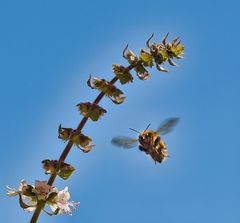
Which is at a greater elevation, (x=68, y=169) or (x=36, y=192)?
(x=68, y=169)

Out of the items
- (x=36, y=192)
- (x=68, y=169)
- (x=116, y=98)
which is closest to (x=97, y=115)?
(x=116, y=98)

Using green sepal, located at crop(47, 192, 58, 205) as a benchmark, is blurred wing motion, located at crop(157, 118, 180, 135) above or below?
above

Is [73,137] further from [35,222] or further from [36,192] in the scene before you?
[35,222]

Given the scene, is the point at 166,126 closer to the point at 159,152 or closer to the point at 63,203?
the point at 159,152

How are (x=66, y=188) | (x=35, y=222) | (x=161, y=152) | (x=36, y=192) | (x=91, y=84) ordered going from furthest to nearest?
(x=161, y=152)
(x=66, y=188)
(x=91, y=84)
(x=36, y=192)
(x=35, y=222)

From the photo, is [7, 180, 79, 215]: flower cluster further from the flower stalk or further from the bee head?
the bee head

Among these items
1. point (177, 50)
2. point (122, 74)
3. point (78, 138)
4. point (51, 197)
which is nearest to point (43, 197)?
point (51, 197)

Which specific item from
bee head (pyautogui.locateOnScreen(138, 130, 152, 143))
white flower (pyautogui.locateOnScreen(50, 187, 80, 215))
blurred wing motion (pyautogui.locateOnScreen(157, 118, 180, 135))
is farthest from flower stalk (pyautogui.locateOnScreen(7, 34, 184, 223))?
bee head (pyautogui.locateOnScreen(138, 130, 152, 143))
